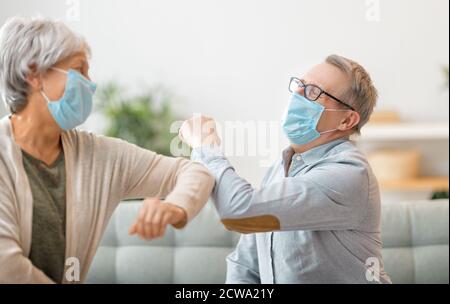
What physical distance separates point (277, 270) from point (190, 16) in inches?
19.0

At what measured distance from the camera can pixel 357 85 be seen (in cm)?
125

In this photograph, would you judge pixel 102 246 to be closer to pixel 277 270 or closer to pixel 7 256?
pixel 277 270

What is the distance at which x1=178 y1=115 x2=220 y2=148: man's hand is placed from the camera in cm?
119

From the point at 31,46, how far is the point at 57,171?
18cm

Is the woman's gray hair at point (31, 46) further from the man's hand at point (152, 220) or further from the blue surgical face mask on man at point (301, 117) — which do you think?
the blue surgical face mask on man at point (301, 117)

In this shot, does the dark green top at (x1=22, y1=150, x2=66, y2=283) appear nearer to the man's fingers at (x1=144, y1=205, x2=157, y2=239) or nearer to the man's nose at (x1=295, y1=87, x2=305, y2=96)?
the man's fingers at (x1=144, y1=205, x2=157, y2=239)

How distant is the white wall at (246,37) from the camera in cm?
126

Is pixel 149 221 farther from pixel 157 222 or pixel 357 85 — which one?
pixel 357 85

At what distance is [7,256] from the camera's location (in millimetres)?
977

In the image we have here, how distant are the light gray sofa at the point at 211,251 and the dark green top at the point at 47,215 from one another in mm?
917

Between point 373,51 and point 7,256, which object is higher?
point 373,51

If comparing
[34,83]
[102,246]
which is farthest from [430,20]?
[102,246]

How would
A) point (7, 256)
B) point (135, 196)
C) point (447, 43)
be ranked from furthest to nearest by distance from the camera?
point (447, 43) → point (135, 196) → point (7, 256)

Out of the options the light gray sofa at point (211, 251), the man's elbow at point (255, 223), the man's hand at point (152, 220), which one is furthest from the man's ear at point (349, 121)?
the light gray sofa at point (211, 251)
